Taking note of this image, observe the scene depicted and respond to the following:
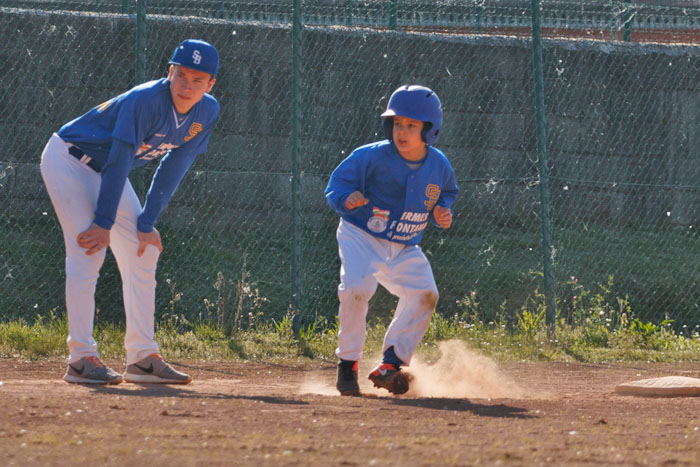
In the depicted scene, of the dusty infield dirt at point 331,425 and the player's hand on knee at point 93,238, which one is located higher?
the player's hand on knee at point 93,238

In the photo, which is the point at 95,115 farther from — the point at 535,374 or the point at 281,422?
the point at 535,374

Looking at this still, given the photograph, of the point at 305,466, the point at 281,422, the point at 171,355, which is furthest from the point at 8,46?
the point at 305,466

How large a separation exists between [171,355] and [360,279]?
2.28 m

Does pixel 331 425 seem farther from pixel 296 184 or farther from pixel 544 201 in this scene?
pixel 544 201

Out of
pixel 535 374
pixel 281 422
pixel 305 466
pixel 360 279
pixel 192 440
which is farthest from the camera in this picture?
pixel 535 374

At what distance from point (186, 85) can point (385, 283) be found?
4.67 ft

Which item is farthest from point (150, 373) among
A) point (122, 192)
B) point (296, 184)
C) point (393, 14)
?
point (393, 14)

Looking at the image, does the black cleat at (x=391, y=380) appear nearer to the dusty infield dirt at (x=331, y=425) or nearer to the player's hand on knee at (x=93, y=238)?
the dusty infield dirt at (x=331, y=425)

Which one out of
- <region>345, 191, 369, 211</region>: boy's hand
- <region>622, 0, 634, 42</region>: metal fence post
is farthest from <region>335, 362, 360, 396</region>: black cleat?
<region>622, 0, 634, 42</region>: metal fence post

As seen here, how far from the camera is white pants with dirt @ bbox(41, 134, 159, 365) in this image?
472cm

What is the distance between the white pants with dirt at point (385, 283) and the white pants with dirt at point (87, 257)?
3.22ft

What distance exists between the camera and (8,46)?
8.32 metres

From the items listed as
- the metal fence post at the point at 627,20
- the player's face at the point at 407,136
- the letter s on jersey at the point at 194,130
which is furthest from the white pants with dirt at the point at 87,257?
the metal fence post at the point at 627,20

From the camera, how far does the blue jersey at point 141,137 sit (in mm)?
4594
